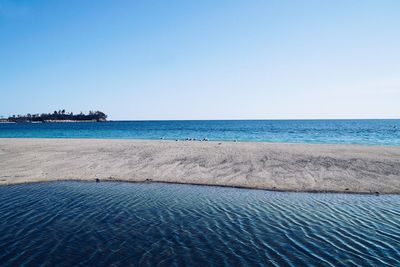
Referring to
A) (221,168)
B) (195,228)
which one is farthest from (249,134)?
(195,228)

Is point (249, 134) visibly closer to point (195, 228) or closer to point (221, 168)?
point (221, 168)

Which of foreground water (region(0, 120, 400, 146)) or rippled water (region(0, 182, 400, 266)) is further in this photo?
foreground water (region(0, 120, 400, 146))

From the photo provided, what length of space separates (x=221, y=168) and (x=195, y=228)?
10.5 metres

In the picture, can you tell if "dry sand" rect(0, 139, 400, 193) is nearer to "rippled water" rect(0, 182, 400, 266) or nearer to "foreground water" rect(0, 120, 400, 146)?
"rippled water" rect(0, 182, 400, 266)

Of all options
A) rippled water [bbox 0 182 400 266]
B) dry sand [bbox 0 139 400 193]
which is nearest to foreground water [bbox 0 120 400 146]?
dry sand [bbox 0 139 400 193]

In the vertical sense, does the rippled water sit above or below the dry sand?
below

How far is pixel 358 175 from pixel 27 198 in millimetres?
18817

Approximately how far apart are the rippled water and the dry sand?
6.71ft

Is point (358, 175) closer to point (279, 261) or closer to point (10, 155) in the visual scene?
point (279, 261)

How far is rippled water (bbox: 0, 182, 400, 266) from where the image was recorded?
7.82 m

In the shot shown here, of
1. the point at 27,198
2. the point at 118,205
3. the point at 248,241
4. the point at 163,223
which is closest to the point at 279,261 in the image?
the point at 248,241

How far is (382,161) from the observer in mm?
21047

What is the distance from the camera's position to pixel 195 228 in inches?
391

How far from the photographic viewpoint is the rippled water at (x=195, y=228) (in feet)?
25.7
